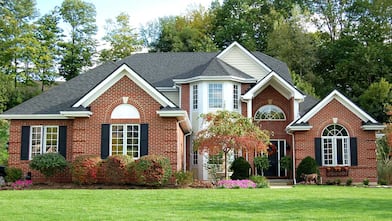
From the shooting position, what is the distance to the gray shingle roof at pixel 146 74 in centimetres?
2389

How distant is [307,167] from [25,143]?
13.3 metres

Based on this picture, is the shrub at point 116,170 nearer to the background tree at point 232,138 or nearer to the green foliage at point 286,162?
the background tree at point 232,138

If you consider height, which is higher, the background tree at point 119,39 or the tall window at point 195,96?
the background tree at point 119,39

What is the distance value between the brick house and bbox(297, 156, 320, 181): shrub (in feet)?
2.28

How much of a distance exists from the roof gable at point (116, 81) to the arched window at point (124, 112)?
97 cm

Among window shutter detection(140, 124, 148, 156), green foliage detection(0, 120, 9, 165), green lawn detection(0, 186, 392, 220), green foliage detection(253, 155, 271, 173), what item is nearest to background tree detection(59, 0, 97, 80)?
green foliage detection(0, 120, 9, 165)

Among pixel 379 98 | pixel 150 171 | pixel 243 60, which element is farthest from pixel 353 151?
pixel 379 98

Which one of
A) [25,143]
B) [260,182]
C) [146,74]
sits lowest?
[260,182]

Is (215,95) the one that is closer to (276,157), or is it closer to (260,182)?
(276,157)

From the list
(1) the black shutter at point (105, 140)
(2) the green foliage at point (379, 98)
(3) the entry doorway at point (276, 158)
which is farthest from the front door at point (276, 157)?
(2) the green foliage at point (379, 98)

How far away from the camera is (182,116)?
2098 cm

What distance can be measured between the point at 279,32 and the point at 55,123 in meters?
29.6

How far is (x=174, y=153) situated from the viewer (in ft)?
69.2

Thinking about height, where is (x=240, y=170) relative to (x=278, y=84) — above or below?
below
